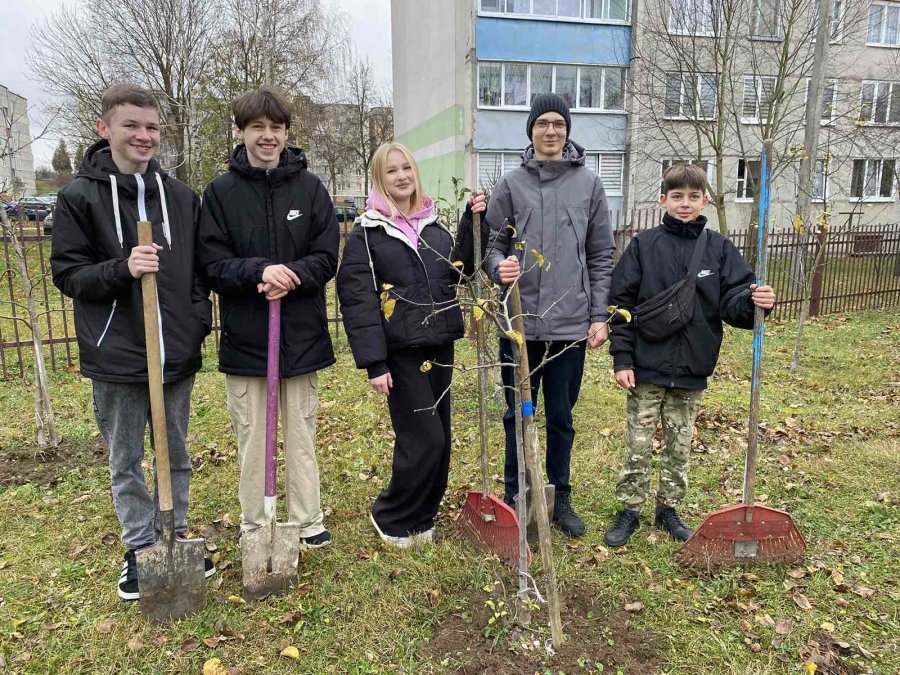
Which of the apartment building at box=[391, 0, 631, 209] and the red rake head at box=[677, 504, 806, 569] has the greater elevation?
the apartment building at box=[391, 0, 631, 209]

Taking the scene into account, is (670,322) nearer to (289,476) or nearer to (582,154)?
(582,154)

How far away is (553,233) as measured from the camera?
2.97 metres

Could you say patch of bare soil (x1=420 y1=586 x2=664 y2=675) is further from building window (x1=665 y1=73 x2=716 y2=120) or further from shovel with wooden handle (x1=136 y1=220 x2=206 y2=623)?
building window (x1=665 y1=73 x2=716 y2=120)

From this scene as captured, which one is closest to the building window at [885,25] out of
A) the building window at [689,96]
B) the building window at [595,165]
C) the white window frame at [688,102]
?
the building window at [689,96]

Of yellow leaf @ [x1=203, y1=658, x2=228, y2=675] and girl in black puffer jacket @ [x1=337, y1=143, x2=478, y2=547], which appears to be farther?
girl in black puffer jacket @ [x1=337, y1=143, x2=478, y2=547]

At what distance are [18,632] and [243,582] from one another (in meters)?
0.95

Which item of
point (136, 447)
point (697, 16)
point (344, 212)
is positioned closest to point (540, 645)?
point (136, 447)

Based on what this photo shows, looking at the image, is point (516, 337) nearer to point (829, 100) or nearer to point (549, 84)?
point (549, 84)

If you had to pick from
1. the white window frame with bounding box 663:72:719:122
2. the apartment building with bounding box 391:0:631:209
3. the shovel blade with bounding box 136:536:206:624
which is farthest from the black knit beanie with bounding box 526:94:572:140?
the apartment building with bounding box 391:0:631:209

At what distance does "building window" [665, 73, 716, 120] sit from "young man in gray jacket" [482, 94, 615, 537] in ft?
45.0

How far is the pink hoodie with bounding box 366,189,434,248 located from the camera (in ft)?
9.39

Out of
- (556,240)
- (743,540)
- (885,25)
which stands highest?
(885,25)

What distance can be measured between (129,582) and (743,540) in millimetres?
3006

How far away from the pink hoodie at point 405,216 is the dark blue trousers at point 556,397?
715 millimetres
